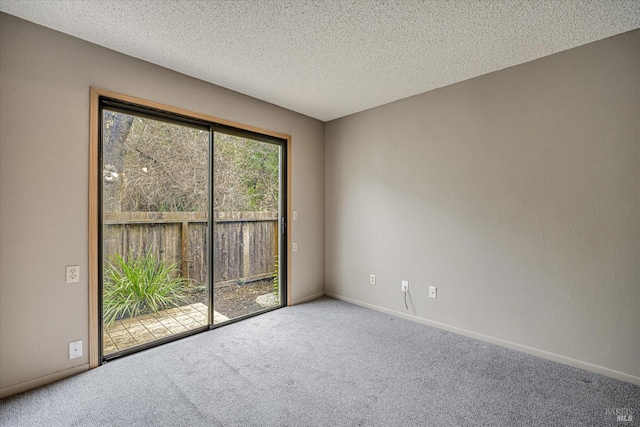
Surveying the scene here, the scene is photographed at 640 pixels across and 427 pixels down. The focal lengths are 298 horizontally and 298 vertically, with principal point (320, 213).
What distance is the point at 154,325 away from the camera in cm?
267

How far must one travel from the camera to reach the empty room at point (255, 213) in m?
1.88

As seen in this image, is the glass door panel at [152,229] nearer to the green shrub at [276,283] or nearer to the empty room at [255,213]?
the empty room at [255,213]

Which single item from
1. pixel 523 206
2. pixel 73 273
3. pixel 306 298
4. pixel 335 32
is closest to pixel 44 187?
pixel 73 273

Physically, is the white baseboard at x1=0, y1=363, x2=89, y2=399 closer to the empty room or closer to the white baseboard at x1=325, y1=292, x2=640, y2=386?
the empty room

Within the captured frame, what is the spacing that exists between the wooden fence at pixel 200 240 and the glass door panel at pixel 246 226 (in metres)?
0.01

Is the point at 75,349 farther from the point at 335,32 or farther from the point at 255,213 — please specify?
the point at 335,32

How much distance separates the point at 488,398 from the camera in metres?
1.90

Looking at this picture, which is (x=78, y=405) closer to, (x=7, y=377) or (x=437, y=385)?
(x=7, y=377)

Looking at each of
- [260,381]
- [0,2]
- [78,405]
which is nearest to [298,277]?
[260,381]

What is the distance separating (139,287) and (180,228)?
0.61 metres

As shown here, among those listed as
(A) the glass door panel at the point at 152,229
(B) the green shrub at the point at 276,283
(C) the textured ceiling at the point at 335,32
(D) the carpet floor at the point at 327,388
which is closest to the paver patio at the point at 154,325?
(A) the glass door panel at the point at 152,229

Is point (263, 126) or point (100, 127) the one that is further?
point (263, 126)

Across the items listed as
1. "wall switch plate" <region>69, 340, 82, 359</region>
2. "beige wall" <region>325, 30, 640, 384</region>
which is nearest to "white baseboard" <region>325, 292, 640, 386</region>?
"beige wall" <region>325, 30, 640, 384</region>

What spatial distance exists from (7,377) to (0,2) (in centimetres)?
232
